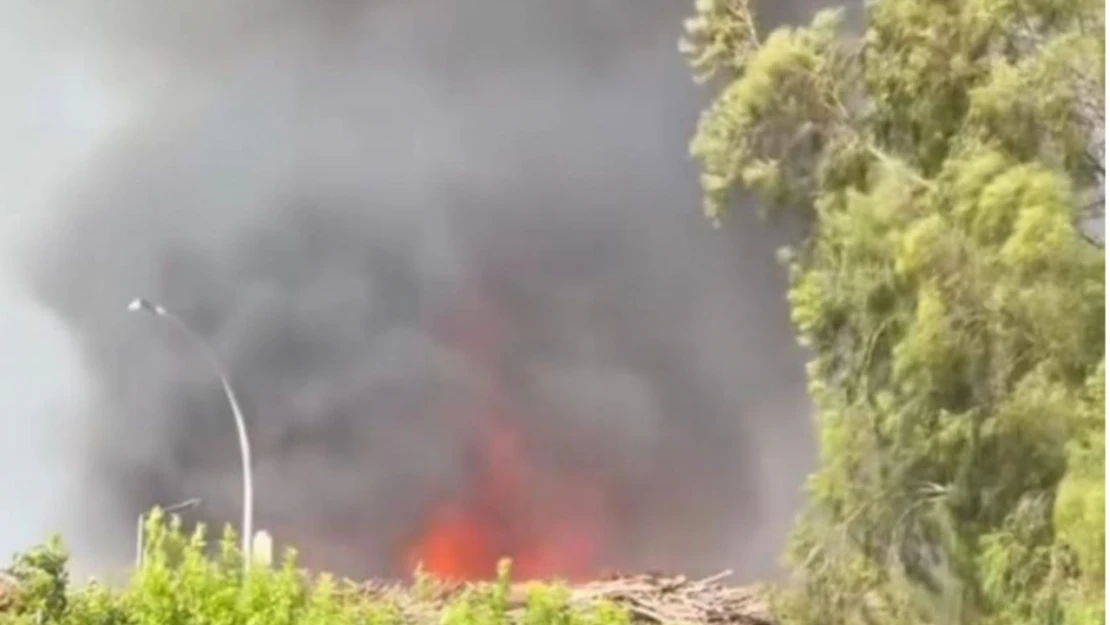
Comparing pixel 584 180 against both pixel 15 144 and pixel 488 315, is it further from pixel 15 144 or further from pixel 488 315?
pixel 15 144

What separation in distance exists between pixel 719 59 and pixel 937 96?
402mm

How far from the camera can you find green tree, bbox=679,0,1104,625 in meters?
2.71

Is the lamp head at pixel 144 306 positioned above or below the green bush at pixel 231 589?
above

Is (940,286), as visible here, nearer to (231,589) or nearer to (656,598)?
Answer: (656,598)

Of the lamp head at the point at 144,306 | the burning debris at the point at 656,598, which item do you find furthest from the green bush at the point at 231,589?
the lamp head at the point at 144,306

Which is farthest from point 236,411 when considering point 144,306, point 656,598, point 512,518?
point 656,598

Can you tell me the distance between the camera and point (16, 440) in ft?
8.43

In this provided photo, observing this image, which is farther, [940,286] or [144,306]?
[940,286]

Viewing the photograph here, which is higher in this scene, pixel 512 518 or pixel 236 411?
pixel 236 411

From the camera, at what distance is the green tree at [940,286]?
271 centimetres

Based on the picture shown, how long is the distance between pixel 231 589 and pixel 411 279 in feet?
1.97

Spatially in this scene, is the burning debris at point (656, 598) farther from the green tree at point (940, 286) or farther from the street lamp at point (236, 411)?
the street lamp at point (236, 411)

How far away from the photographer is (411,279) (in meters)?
2.66

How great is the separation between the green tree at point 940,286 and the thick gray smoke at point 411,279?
108 millimetres
